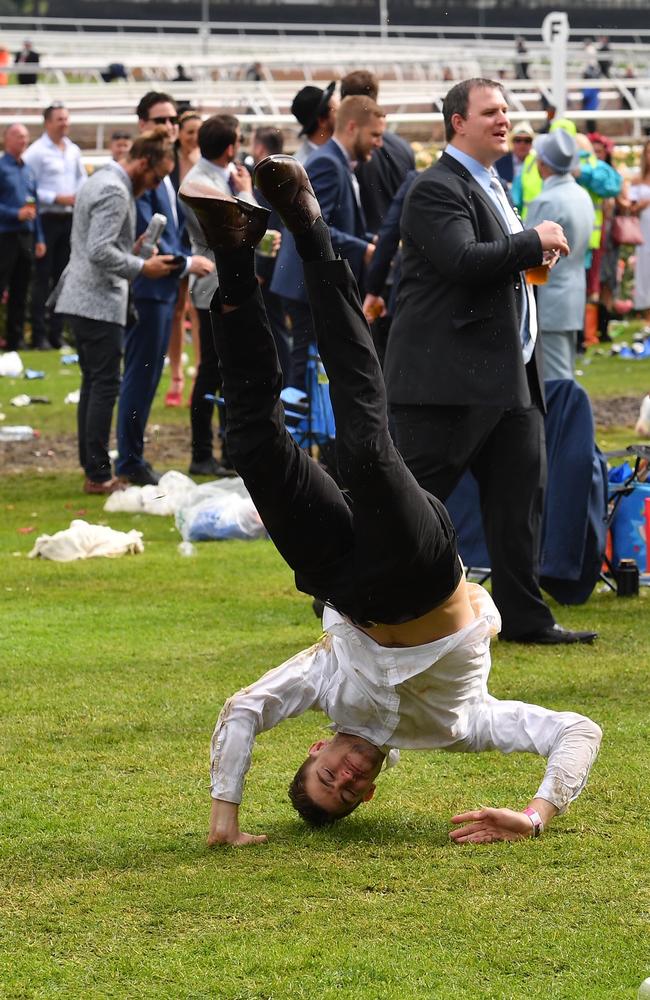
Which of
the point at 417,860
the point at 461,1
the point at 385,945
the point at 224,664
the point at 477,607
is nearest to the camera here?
the point at 385,945

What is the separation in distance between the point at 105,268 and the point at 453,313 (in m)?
4.08

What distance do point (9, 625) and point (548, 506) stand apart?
8.28 feet

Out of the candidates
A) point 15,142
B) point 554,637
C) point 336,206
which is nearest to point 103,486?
point 336,206

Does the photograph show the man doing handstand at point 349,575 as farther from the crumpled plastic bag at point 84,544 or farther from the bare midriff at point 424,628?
Answer: the crumpled plastic bag at point 84,544

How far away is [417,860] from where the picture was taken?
437 cm

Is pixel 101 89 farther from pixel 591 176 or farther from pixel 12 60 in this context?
pixel 591 176

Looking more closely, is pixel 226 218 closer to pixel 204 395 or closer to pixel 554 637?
pixel 554 637

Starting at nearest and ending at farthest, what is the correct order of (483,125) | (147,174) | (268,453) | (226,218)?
1. (226,218)
2. (268,453)
3. (483,125)
4. (147,174)

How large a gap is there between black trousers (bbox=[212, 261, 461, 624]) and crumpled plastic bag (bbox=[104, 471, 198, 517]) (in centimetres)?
536

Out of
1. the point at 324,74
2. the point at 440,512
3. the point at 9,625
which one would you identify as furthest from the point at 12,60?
the point at 440,512

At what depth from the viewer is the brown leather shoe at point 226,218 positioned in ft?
14.2

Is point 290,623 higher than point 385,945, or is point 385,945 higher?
point 385,945

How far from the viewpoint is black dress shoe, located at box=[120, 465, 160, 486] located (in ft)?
34.9

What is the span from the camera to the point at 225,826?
175 inches
